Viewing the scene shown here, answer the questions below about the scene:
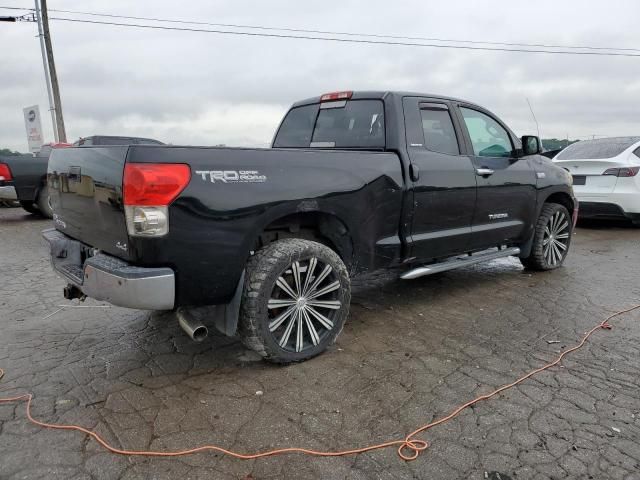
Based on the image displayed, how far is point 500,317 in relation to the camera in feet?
14.5

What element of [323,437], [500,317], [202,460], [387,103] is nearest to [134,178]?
[202,460]

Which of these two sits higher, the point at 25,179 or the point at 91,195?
the point at 91,195

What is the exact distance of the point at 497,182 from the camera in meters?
4.91

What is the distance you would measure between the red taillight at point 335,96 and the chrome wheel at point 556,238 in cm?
293

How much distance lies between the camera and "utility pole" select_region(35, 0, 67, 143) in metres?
18.7

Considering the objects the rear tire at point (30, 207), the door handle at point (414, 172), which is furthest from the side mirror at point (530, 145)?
the rear tire at point (30, 207)

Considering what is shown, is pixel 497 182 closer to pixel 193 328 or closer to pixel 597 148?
pixel 193 328

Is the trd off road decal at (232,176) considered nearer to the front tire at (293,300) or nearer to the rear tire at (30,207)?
the front tire at (293,300)

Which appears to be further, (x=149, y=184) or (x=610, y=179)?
(x=610, y=179)

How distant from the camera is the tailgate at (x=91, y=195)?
9.24 feet

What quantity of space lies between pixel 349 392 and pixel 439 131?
2541 millimetres

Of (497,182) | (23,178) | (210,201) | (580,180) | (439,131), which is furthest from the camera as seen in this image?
(23,178)

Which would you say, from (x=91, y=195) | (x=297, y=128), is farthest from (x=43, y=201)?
(x=91, y=195)

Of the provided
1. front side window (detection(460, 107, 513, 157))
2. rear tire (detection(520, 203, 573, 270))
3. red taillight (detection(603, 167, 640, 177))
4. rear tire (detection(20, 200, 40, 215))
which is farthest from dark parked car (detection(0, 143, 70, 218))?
red taillight (detection(603, 167, 640, 177))
